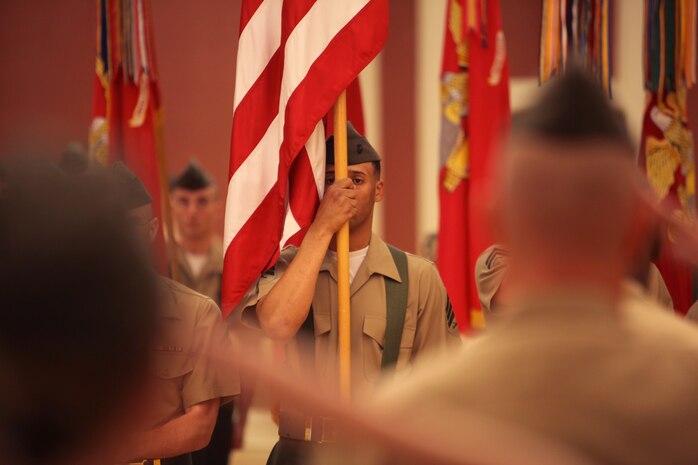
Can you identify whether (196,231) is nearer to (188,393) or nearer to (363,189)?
(363,189)

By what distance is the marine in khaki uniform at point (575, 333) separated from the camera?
746 millimetres

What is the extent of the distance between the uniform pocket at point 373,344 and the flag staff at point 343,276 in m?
0.08

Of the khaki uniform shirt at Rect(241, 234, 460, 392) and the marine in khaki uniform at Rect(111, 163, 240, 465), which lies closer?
the marine in khaki uniform at Rect(111, 163, 240, 465)

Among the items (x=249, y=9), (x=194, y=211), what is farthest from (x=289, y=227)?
(x=194, y=211)

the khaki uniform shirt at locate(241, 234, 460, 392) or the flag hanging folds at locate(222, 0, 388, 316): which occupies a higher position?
the flag hanging folds at locate(222, 0, 388, 316)

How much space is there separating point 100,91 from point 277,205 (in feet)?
4.98

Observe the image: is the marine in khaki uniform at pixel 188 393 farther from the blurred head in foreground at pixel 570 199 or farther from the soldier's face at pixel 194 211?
the soldier's face at pixel 194 211

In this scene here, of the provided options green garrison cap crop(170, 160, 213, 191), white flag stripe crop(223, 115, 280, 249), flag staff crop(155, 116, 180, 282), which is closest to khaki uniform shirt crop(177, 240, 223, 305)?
green garrison cap crop(170, 160, 213, 191)

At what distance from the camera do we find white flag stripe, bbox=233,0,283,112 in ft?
9.02

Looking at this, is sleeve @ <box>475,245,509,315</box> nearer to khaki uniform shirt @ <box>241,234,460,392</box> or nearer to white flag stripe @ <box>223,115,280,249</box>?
khaki uniform shirt @ <box>241,234,460,392</box>

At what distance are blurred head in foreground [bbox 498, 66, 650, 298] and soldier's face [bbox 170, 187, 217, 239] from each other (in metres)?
4.11

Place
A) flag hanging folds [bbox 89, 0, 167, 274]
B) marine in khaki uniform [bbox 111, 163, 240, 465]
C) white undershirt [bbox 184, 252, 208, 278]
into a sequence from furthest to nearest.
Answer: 1. white undershirt [bbox 184, 252, 208, 278]
2. flag hanging folds [bbox 89, 0, 167, 274]
3. marine in khaki uniform [bbox 111, 163, 240, 465]

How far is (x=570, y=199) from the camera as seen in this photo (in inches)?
30.5

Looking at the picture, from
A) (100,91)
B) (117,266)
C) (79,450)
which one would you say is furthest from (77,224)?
(100,91)
